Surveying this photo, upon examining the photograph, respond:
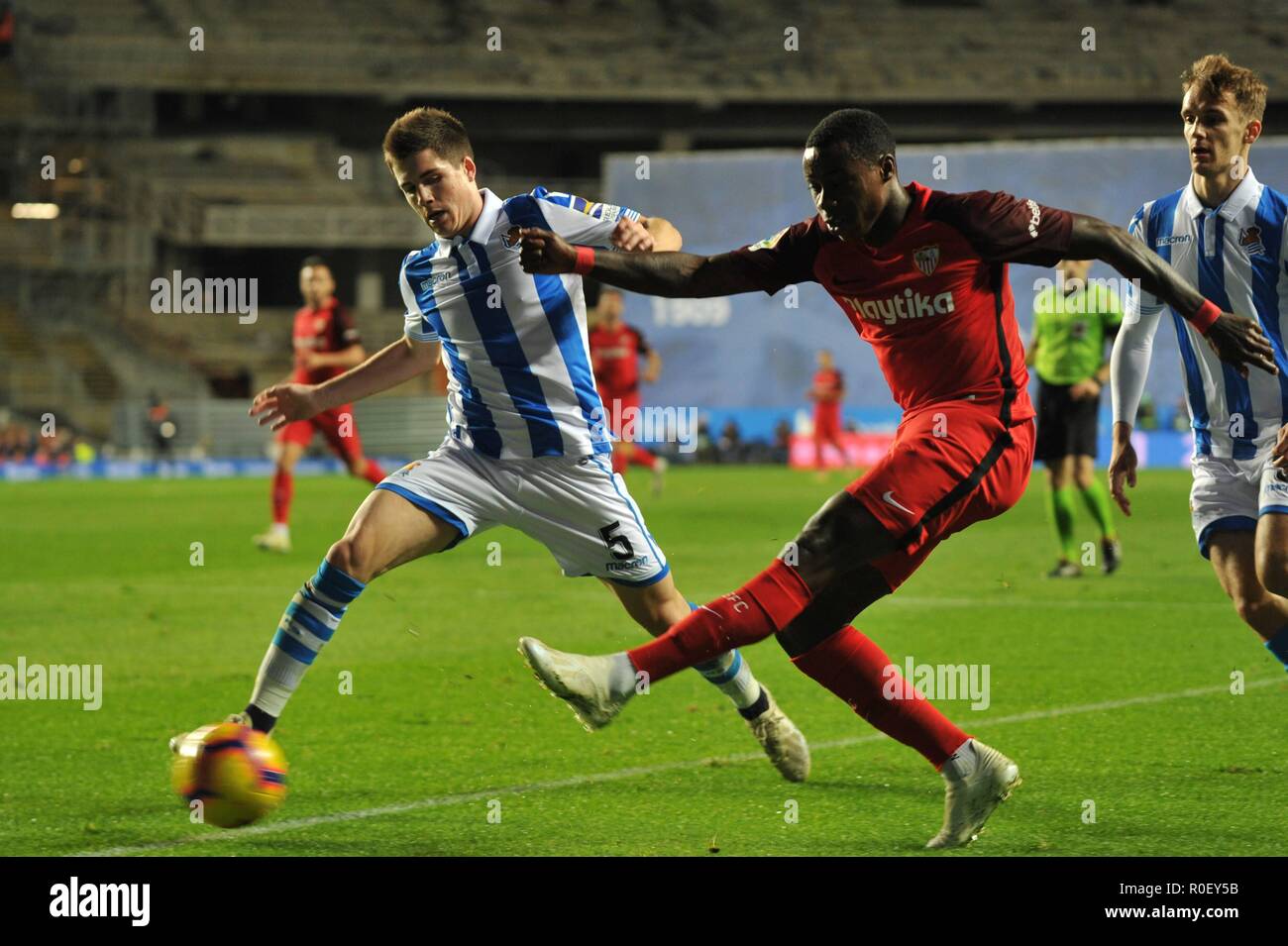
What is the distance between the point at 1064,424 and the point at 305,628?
26.5 ft

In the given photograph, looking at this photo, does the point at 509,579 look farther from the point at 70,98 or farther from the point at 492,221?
the point at 70,98

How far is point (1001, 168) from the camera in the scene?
2898 cm

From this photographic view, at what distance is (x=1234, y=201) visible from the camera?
538 centimetres

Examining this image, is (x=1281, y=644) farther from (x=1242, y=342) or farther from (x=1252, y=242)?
(x=1242, y=342)

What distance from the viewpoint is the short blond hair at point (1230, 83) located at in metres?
5.26

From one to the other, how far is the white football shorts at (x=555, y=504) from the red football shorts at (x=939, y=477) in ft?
3.81

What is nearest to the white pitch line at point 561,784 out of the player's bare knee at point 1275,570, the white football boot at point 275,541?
the player's bare knee at point 1275,570

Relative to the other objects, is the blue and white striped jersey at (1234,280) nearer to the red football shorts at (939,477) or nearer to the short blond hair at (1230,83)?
the short blond hair at (1230,83)

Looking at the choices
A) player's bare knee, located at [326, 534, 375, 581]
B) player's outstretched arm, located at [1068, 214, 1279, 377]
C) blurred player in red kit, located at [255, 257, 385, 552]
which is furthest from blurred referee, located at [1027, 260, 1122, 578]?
player's bare knee, located at [326, 534, 375, 581]

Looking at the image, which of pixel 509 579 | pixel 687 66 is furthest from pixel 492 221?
pixel 687 66

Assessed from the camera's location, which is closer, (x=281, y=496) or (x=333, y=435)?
(x=281, y=496)

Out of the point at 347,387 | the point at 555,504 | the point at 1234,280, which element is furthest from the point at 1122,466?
the point at 347,387

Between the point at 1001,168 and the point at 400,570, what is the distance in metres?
18.5

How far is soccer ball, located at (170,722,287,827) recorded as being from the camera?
4.68 metres
